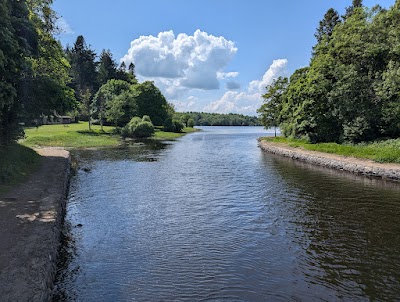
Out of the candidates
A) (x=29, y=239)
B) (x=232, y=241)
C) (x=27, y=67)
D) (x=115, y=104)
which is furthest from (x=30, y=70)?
(x=115, y=104)

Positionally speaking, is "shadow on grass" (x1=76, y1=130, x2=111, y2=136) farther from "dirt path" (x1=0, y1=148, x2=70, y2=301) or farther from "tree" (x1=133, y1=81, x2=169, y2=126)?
"dirt path" (x1=0, y1=148, x2=70, y2=301)

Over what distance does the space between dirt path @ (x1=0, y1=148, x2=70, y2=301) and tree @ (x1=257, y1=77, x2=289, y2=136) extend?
5416 cm

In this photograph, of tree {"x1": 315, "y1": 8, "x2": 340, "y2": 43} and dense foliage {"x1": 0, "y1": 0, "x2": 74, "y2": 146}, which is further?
tree {"x1": 315, "y1": 8, "x2": 340, "y2": 43}

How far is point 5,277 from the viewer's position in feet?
25.1

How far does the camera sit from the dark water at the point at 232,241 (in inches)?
360

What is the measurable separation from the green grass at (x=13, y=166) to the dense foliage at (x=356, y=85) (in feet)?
107

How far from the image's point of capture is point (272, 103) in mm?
67000

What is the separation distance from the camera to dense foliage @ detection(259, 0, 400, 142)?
3412cm

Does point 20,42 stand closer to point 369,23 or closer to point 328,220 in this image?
point 328,220

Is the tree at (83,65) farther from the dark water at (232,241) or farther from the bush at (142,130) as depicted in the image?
the dark water at (232,241)

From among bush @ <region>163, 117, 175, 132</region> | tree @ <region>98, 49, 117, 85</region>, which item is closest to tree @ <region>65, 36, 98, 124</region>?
tree @ <region>98, 49, 117, 85</region>

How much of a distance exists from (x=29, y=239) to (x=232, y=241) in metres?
7.19

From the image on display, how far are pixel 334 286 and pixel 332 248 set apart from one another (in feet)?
9.60

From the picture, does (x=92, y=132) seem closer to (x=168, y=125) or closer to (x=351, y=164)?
(x=168, y=125)
